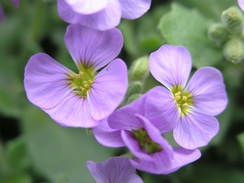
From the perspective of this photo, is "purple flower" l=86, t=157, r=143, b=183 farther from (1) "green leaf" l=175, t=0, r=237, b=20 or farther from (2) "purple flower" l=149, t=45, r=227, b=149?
(1) "green leaf" l=175, t=0, r=237, b=20

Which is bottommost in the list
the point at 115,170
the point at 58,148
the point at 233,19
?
the point at 58,148

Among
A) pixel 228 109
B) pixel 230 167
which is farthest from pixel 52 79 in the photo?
pixel 230 167

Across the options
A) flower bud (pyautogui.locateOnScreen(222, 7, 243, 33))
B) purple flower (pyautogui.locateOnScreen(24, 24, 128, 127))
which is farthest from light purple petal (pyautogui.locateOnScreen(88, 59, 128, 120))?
flower bud (pyautogui.locateOnScreen(222, 7, 243, 33))

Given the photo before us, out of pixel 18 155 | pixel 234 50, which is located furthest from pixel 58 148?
pixel 234 50

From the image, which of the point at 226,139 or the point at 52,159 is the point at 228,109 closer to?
the point at 226,139

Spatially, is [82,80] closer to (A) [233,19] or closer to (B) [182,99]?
(B) [182,99]

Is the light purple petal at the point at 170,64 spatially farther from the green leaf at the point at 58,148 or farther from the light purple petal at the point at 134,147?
the green leaf at the point at 58,148
